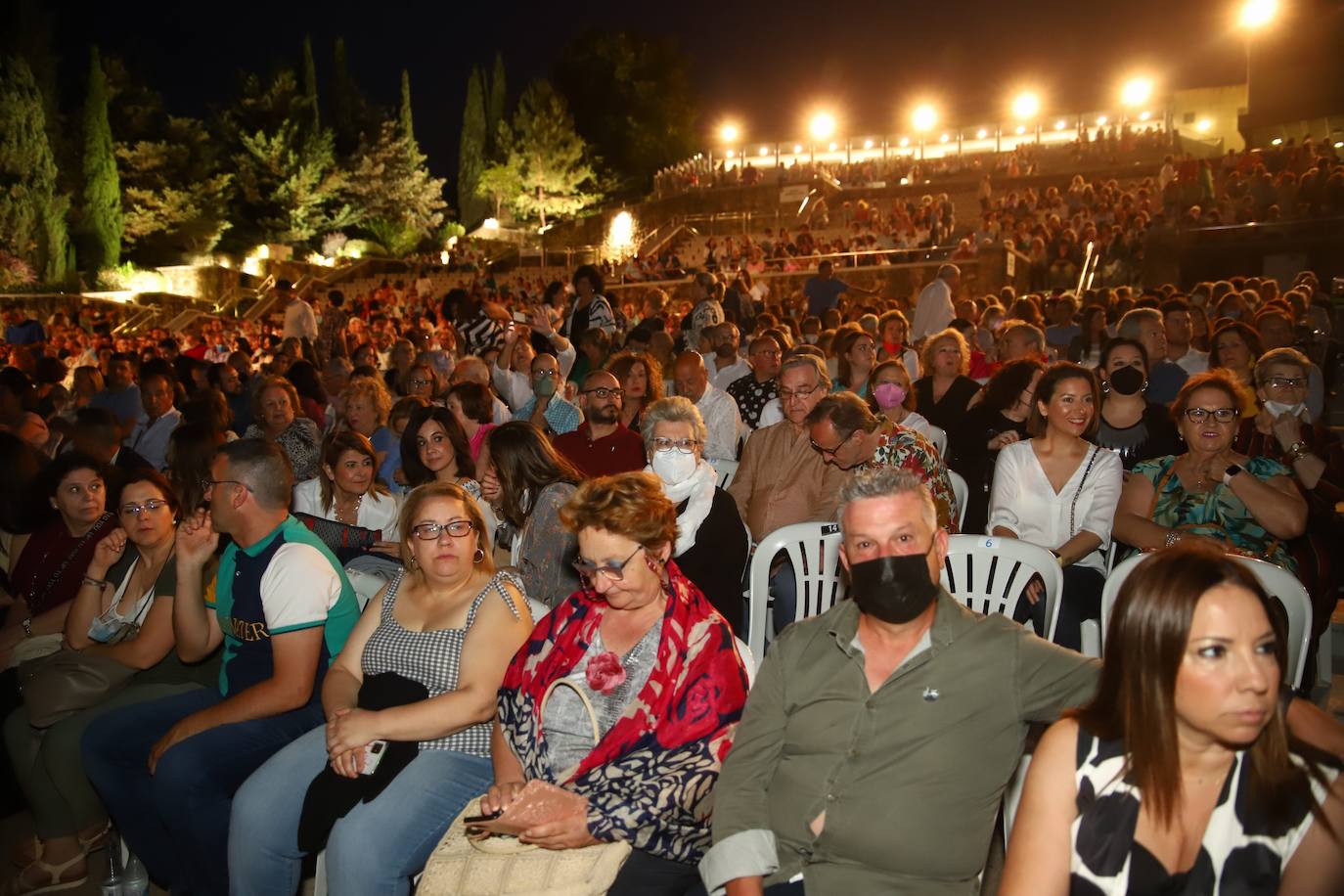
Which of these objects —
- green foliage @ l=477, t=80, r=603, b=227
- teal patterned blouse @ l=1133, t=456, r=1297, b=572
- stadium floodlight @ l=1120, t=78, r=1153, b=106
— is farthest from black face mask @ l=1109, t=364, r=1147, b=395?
stadium floodlight @ l=1120, t=78, r=1153, b=106

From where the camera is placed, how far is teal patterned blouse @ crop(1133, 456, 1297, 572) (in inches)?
144

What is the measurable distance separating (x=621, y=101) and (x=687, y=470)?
155 ft

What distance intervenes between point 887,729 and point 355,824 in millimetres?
1489

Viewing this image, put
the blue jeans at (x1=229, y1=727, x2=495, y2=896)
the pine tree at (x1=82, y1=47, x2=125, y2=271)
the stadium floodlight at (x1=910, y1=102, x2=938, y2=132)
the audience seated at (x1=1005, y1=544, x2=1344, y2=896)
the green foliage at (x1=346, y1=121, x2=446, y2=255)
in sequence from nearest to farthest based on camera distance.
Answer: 1. the audience seated at (x1=1005, y1=544, x2=1344, y2=896)
2. the blue jeans at (x1=229, y1=727, x2=495, y2=896)
3. the pine tree at (x1=82, y1=47, x2=125, y2=271)
4. the green foliage at (x1=346, y1=121, x2=446, y2=255)
5. the stadium floodlight at (x1=910, y1=102, x2=938, y2=132)

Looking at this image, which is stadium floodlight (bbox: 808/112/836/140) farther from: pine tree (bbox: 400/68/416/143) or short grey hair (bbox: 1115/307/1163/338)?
short grey hair (bbox: 1115/307/1163/338)

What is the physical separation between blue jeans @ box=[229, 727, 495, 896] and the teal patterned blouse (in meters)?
2.68

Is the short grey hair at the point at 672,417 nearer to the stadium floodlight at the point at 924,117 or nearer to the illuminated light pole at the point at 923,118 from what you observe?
the illuminated light pole at the point at 923,118

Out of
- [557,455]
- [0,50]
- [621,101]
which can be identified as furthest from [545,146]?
[557,455]

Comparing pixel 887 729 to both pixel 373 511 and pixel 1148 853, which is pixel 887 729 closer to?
pixel 1148 853

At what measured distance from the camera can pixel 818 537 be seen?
13.0ft

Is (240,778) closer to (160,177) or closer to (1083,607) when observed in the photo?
(1083,607)

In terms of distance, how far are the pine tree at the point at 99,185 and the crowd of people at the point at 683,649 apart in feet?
88.9

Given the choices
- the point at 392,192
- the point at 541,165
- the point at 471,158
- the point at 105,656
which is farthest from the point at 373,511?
the point at 471,158

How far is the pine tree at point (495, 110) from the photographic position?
1901 inches
